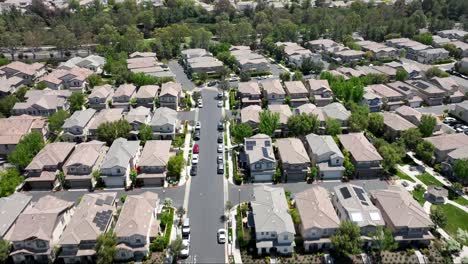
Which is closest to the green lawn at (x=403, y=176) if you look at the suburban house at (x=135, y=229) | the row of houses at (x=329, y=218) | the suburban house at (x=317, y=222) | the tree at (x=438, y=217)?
the row of houses at (x=329, y=218)

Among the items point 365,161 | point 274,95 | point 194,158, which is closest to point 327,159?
point 365,161

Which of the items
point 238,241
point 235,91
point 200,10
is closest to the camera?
point 238,241

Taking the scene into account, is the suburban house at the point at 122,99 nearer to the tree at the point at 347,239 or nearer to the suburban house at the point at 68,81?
the suburban house at the point at 68,81

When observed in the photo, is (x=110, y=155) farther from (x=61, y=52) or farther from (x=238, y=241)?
(x=61, y=52)

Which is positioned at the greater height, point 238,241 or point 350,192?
point 350,192

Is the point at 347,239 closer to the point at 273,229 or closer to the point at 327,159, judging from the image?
the point at 273,229

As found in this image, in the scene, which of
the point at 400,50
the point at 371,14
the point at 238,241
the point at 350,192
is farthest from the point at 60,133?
the point at 371,14
